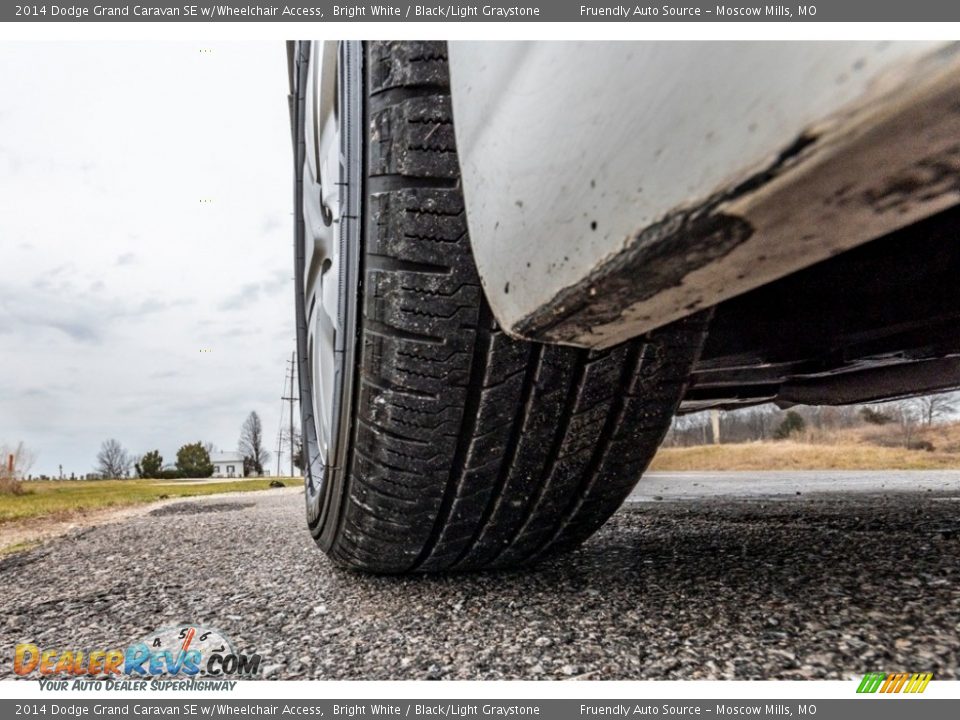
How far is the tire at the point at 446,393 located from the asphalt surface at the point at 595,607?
0.13m

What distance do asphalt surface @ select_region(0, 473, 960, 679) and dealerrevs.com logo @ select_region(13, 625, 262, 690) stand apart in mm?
34

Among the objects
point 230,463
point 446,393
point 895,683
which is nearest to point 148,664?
point 446,393

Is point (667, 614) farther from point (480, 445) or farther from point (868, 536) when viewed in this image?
point (868, 536)

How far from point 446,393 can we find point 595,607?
0.45 metres

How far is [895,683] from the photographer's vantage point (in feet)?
2.21

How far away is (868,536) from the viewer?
4.75ft

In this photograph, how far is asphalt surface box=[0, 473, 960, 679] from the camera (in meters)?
0.79

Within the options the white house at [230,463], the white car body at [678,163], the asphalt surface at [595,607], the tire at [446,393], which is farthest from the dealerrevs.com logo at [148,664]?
the white house at [230,463]

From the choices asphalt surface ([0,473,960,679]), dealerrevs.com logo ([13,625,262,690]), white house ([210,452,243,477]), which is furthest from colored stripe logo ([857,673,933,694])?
white house ([210,452,243,477])

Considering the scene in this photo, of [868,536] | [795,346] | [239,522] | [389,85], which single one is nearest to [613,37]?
[389,85]

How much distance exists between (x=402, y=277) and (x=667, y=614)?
2.12ft

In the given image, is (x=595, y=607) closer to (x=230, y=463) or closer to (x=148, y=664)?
(x=148, y=664)

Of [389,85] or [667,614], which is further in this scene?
[667,614]

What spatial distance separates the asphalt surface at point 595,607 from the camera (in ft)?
2.59
